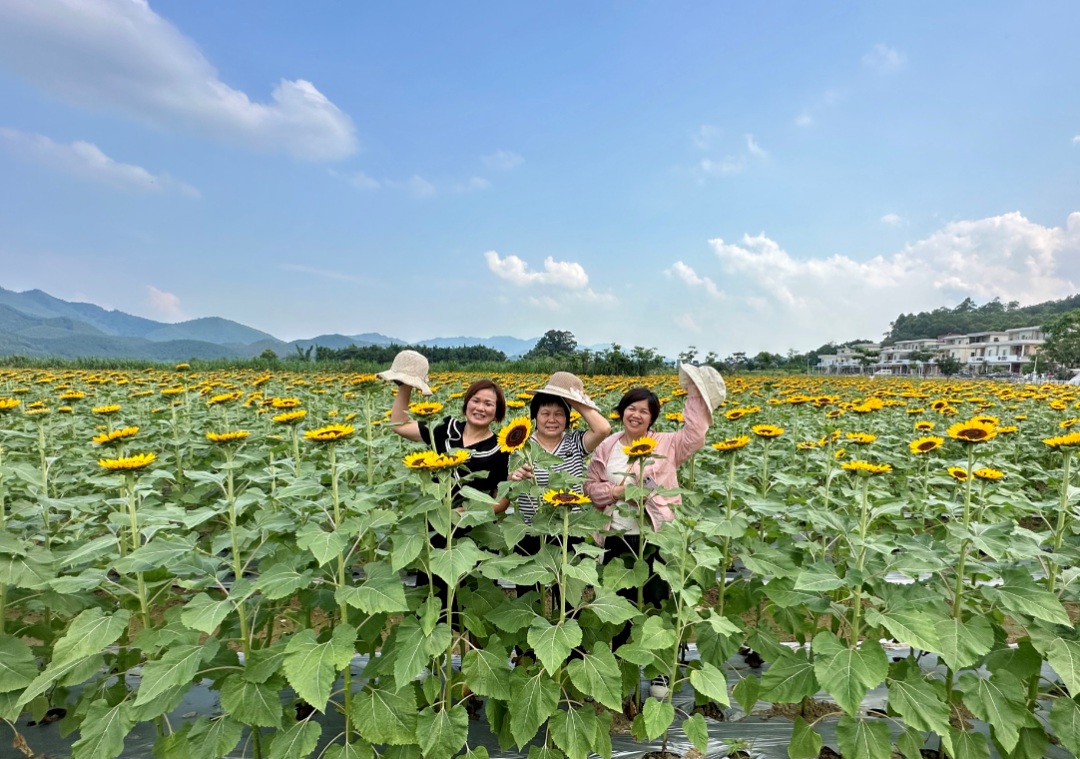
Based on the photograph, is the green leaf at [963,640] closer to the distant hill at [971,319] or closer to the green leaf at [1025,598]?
the green leaf at [1025,598]

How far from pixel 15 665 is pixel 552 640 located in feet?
7.36

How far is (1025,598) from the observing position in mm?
2141

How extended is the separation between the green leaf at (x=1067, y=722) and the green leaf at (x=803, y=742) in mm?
942

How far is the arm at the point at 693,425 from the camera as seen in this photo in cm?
312

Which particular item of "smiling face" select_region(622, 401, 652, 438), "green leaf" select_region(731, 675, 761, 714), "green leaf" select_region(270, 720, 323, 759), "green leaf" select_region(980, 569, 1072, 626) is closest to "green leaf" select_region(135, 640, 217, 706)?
"green leaf" select_region(270, 720, 323, 759)

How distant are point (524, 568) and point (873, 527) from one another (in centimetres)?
458

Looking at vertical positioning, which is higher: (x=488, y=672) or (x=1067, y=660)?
(x=1067, y=660)

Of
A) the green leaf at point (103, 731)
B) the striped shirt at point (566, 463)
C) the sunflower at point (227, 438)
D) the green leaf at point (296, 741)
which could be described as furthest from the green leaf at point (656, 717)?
the sunflower at point (227, 438)

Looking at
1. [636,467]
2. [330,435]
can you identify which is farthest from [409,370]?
[636,467]

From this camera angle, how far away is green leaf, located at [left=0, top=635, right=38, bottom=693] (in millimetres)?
2100

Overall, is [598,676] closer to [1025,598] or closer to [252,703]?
[252,703]

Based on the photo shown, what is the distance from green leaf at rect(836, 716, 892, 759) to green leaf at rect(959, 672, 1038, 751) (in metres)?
0.36

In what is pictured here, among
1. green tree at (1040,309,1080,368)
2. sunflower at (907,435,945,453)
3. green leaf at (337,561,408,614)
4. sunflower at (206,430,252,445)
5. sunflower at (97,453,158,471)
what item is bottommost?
green leaf at (337,561,408,614)

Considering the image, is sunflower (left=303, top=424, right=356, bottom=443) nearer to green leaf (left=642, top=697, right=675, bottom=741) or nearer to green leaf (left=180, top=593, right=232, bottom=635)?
green leaf (left=180, top=593, right=232, bottom=635)
